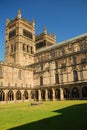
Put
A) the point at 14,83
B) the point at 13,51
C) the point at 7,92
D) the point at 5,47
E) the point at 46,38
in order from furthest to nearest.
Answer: the point at 46,38, the point at 5,47, the point at 13,51, the point at 14,83, the point at 7,92

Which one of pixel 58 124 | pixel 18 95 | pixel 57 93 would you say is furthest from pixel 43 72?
pixel 58 124

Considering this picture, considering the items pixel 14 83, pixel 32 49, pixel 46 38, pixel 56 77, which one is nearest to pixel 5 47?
pixel 32 49

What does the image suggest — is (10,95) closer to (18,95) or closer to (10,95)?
(10,95)

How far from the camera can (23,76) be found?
5703 centimetres

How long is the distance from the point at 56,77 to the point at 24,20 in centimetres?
3541

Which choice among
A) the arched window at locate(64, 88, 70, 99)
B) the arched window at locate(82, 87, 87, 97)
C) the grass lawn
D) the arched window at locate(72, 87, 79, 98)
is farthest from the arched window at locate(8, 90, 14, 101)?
the grass lawn

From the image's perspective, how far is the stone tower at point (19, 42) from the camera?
68250mm

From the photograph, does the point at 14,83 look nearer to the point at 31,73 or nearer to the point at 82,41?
the point at 31,73

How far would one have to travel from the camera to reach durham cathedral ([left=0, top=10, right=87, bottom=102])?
4838 cm

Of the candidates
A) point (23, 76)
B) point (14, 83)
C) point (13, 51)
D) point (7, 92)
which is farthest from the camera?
point (13, 51)

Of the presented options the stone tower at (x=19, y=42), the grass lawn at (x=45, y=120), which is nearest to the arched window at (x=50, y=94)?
the stone tower at (x=19, y=42)

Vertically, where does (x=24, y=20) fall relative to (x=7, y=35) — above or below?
above

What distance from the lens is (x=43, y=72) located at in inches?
2242

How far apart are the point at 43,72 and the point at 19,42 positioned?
19.8 meters
